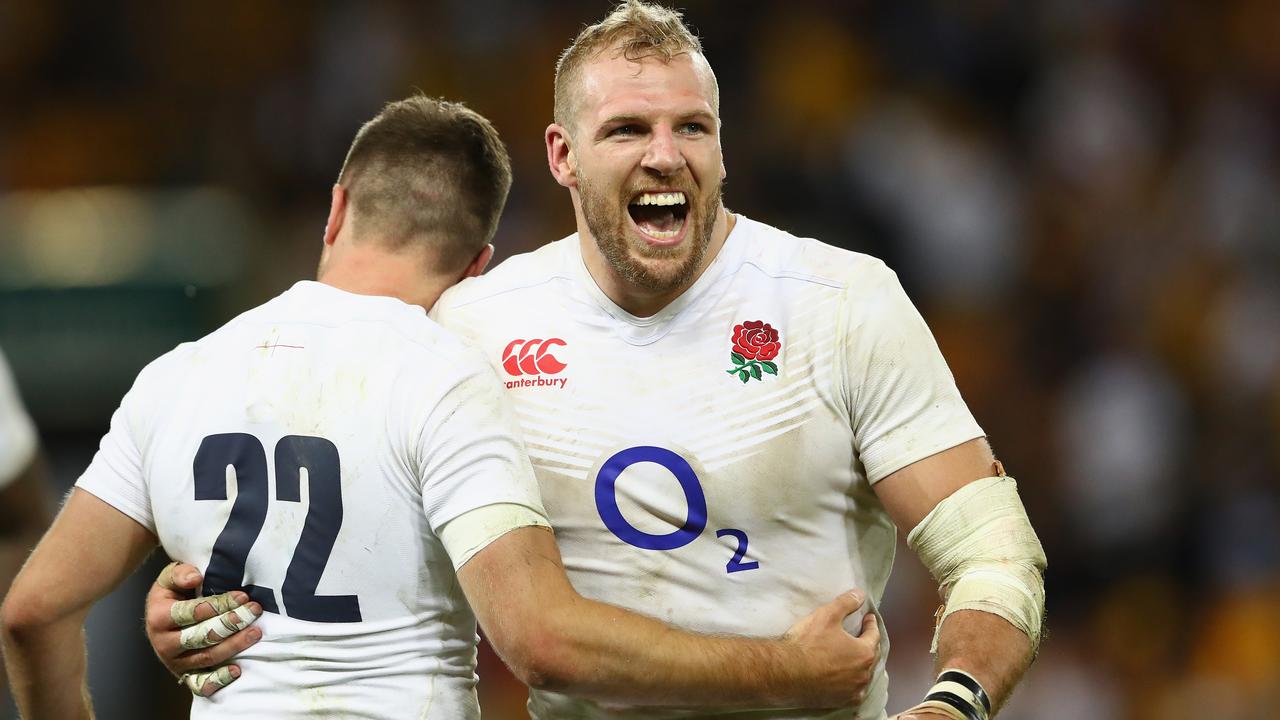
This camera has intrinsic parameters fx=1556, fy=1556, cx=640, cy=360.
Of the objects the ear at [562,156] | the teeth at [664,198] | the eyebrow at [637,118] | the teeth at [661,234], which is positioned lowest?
the teeth at [661,234]

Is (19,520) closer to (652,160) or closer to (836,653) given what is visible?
(652,160)

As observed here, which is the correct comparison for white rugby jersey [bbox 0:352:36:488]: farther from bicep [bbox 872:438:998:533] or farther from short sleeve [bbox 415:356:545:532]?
bicep [bbox 872:438:998:533]

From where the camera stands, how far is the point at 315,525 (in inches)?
127

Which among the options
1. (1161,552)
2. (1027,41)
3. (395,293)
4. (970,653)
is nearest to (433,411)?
(395,293)

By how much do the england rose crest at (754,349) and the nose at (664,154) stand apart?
41 centimetres

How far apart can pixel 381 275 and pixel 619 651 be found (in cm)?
111

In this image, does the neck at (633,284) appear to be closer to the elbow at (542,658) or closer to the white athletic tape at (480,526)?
the white athletic tape at (480,526)

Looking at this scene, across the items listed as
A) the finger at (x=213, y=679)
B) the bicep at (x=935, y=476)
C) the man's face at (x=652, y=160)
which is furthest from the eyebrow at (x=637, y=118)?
the finger at (x=213, y=679)

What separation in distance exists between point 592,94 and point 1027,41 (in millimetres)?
7670

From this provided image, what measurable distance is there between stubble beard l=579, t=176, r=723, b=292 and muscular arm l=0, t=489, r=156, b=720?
49.6 inches

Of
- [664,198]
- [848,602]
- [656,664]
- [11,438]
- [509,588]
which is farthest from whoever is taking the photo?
[11,438]

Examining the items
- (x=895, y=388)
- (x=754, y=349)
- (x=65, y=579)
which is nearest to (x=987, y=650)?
(x=895, y=388)

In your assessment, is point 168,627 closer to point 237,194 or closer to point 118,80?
point 237,194

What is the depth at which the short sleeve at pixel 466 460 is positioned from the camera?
3.14 metres
